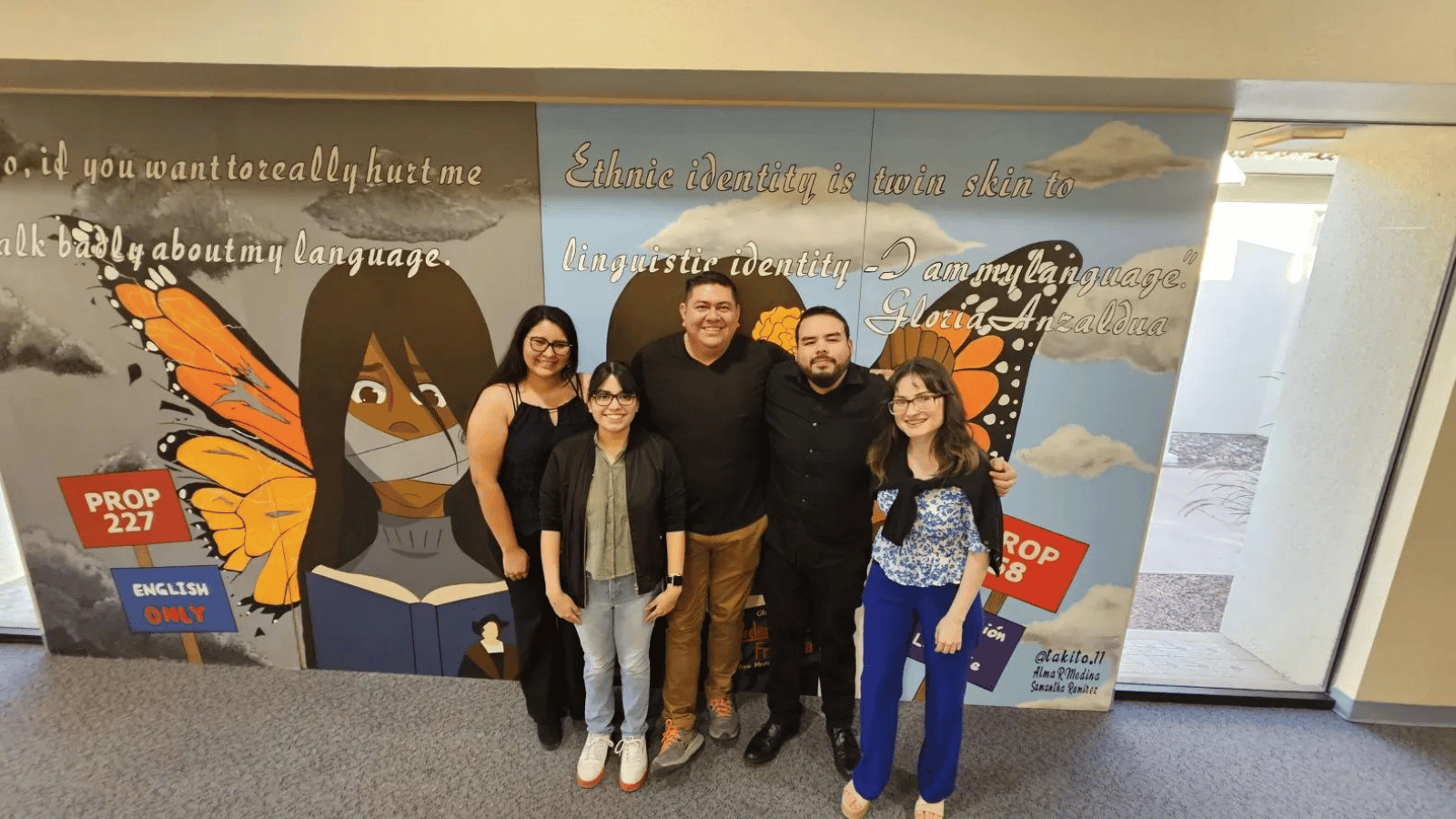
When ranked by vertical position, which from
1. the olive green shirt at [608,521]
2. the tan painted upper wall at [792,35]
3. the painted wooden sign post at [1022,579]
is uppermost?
the tan painted upper wall at [792,35]

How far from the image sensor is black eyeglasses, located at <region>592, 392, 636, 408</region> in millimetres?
1906

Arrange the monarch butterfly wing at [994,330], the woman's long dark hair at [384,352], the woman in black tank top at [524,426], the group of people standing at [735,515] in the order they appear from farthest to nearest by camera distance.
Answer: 1. the woman's long dark hair at [384,352]
2. the monarch butterfly wing at [994,330]
3. the woman in black tank top at [524,426]
4. the group of people standing at [735,515]

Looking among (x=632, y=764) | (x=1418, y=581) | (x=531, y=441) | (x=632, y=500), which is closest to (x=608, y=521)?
(x=632, y=500)

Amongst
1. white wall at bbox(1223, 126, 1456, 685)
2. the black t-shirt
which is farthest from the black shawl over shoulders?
white wall at bbox(1223, 126, 1456, 685)

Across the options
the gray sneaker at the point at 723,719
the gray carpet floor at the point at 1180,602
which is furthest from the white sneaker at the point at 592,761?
the gray carpet floor at the point at 1180,602

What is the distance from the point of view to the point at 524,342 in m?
2.07

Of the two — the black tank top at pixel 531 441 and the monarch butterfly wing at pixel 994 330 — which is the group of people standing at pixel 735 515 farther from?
the monarch butterfly wing at pixel 994 330

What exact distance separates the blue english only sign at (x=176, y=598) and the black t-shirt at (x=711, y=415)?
204 centimetres

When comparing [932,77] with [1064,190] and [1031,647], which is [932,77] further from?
[1031,647]

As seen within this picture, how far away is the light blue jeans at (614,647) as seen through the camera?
209 centimetres

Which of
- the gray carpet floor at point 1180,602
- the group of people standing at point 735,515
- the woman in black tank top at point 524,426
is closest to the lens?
the group of people standing at point 735,515

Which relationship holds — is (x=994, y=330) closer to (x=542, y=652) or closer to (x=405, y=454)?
(x=542, y=652)

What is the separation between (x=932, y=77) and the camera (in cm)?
181

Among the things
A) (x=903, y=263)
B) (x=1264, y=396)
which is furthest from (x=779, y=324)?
(x=1264, y=396)
